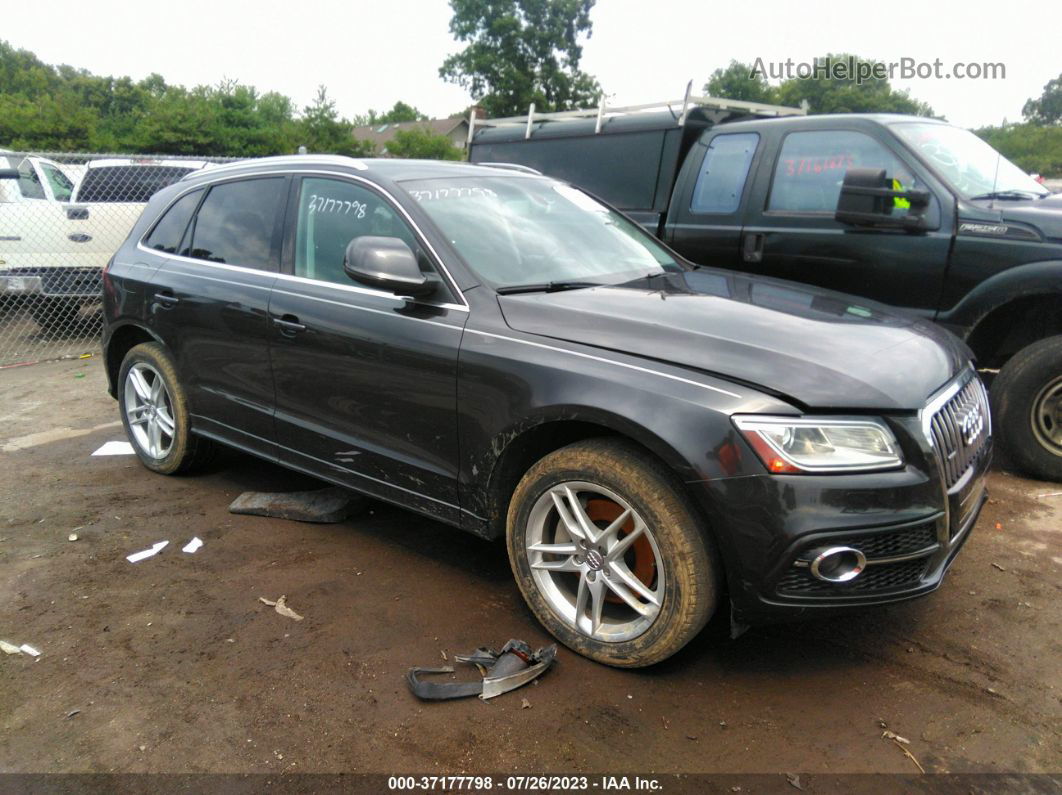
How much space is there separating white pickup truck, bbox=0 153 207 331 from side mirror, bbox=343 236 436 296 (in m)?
6.52

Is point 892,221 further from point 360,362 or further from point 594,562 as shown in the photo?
point 360,362

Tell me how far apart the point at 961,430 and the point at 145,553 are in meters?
3.54

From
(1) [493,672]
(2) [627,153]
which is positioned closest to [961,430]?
(1) [493,672]

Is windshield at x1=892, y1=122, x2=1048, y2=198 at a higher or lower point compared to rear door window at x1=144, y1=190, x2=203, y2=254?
higher

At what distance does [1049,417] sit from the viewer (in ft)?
15.0

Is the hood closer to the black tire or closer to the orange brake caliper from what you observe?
the orange brake caliper

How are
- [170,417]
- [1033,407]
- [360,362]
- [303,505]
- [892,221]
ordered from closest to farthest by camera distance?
1. [360,362]
2. [303,505]
3. [1033,407]
4. [892,221]
5. [170,417]

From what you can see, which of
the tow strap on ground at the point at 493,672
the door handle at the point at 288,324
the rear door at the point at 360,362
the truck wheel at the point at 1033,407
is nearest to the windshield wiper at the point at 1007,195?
the truck wheel at the point at 1033,407

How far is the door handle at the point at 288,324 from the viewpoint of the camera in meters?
3.79

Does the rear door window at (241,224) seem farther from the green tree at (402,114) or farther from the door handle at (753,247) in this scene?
the green tree at (402,114)

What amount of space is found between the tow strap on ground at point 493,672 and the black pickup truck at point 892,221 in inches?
122

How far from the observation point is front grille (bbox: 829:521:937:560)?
2.55 metres

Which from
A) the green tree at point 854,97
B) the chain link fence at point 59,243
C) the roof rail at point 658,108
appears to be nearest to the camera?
the roof rail at point 658,108

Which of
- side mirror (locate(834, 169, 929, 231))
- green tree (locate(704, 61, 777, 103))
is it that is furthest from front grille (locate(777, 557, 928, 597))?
green tree (locate(704, 61, 777, 103))
